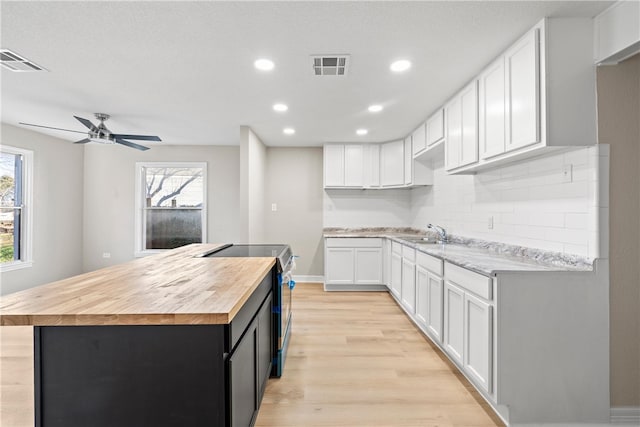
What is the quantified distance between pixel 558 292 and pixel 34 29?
11.9 ft

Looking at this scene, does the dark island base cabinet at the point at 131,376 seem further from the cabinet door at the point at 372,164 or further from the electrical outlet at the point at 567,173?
the cabinet door at the point at 372,164

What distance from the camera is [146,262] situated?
Result: 86.8 inches

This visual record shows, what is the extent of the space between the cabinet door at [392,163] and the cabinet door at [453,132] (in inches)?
67.9

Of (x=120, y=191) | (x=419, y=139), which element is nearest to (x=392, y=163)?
(x=419, y=139)

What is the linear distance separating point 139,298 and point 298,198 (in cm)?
447

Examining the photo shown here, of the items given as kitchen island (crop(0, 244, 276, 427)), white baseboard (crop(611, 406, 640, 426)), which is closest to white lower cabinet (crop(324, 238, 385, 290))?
white baseboard (crop(611, 406, 640, 426))

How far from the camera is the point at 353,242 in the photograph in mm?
4945

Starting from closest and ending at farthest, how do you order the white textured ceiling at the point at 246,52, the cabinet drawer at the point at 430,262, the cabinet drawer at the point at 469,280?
the white textured ceiling at the point at 246,52, the cabinet drawer at the point at 469,280, the cabinet drawer at the point at 430,262

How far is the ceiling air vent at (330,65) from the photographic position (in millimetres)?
2355

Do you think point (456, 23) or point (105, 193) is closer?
point (456, 23)

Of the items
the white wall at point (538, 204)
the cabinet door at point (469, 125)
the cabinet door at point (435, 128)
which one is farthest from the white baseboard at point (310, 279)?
the cabinet door at point (469, 125)

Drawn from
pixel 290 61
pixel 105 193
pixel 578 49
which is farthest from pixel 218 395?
pixel 105 193

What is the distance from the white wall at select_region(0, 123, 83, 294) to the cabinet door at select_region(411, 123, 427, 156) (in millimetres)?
5686

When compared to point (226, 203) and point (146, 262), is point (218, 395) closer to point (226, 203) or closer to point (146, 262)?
point (146, 262)
